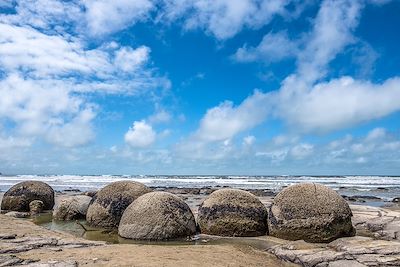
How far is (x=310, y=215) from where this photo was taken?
32.0ft

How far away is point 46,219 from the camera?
47.7ft

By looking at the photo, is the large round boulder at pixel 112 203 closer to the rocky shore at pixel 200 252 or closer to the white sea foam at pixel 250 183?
the rocky shore at pixel 200 252

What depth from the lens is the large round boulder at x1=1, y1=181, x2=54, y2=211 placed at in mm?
16938

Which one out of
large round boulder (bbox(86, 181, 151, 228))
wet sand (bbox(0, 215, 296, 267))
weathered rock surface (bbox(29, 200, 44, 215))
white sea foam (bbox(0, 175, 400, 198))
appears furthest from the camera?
white sea foam (bbox(0, 175, 400, 198))

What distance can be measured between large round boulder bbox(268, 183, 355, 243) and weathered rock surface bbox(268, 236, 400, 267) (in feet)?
3.25

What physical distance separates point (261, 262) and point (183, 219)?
3185mm

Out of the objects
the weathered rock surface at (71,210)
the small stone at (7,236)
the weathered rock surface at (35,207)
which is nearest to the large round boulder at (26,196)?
the weathered rock surface at (35,207)

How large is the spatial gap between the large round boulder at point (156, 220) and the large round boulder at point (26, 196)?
7977 millimetres

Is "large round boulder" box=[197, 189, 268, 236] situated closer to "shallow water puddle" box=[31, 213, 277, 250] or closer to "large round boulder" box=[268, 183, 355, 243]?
"shallow water puddle" box=[31, 213, 277, 250]

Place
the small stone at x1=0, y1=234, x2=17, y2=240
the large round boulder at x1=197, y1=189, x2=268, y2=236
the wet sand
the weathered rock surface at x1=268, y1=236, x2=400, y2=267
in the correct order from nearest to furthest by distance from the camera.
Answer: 1. the wet sand
2. the weathered rock surface at x1=268, y1=236, x2=400, y2=267
3. the small stone at x1=0, y1=234, x2=17, y2=240
4. the large round boulder at x1=197, y1=189, x2=268, y2=236

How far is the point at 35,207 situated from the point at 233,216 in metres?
9.39

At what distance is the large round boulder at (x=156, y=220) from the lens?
10203mm

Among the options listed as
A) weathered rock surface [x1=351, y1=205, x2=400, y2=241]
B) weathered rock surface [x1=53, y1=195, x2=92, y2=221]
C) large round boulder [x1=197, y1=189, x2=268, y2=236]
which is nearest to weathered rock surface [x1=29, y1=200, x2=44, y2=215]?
weathered rock surface [x1=53, y1=195, x2=92, y2=221]

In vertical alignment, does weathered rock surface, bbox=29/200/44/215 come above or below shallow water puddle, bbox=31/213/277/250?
above
